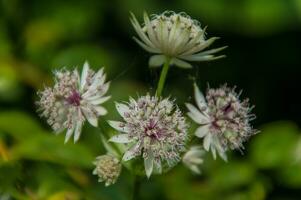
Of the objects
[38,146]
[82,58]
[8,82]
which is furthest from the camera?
[8,82]

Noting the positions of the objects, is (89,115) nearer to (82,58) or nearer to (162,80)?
(162,80)

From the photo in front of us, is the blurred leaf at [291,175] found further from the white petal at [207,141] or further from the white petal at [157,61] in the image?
the white petal at [157,61]

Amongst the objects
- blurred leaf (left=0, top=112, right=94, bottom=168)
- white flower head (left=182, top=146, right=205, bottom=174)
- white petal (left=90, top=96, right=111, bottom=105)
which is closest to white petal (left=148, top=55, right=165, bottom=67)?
white petal (left=90, top=96, right=111, bottom=105)

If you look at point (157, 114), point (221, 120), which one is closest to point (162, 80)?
point (157, 114)

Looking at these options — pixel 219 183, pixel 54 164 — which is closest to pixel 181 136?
pixel 54 164

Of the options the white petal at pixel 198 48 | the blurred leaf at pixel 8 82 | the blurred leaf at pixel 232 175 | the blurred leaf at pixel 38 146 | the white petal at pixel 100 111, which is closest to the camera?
the white petal at pixel 198 48

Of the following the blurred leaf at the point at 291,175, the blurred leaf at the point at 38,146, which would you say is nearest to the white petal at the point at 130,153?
the blurred leaf at the point at 38,146

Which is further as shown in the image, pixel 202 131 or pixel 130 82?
Result: pixel 130 82
